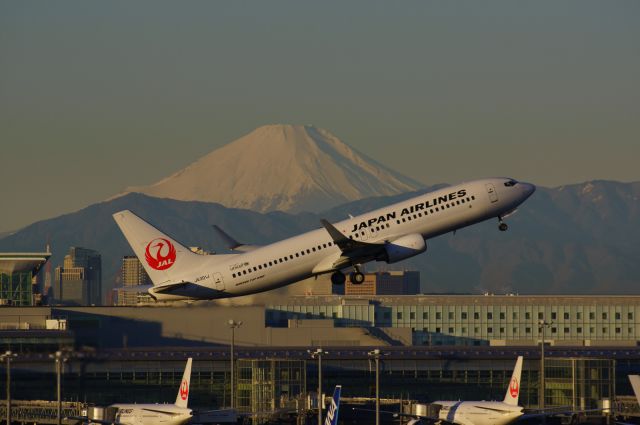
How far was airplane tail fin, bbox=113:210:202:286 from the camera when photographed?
4985 inches

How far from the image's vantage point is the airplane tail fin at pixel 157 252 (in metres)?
127

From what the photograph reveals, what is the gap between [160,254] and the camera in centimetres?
12769

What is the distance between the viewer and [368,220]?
4963 inches

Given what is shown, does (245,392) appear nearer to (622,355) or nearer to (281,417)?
(281,417)

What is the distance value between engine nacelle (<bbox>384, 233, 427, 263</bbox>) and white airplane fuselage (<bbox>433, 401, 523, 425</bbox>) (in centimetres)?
1328

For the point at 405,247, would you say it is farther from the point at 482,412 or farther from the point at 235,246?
the point at 235,246

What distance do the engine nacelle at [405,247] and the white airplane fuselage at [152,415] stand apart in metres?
20.1

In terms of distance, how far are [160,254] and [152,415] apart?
13753 mm

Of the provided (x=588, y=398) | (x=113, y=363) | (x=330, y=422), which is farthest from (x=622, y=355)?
(x=330, y=422)

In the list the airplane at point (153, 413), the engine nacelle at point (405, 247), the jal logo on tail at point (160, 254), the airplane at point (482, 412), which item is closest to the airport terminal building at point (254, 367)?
the airplane at point (153, 413)

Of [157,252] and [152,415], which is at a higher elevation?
[157,252]

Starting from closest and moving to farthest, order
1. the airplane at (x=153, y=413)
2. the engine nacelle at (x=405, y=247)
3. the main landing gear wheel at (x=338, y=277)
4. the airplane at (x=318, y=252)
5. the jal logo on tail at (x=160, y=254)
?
the airplane at (x=153, y=413)
the engine nacelle at (x=405, y=247)
the airplane at (x=318, y=252)
the jal logo on tail at (x=160, y=254)
the main landing gear wheel at (x=338, y=277)

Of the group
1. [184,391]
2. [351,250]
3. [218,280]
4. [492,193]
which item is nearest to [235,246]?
[218,280]

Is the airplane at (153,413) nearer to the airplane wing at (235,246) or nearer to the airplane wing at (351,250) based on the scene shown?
the airplane wing at (235,246)
